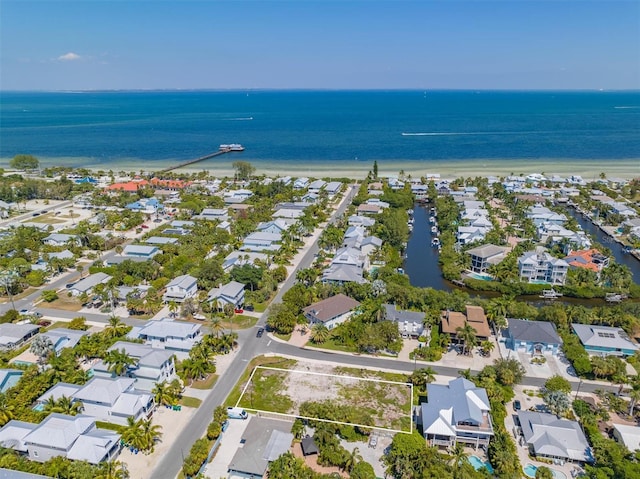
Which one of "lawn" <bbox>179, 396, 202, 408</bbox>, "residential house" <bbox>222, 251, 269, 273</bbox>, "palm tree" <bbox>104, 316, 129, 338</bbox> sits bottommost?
"lawn" <bbox>179, 396, 202, 408</bbox>

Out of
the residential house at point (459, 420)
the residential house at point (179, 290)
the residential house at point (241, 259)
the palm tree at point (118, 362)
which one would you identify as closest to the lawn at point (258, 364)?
the palm tree at point (118, 362)

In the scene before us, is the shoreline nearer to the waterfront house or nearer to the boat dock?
the boat dock

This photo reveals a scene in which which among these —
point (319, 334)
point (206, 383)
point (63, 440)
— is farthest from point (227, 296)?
point (63, 440)

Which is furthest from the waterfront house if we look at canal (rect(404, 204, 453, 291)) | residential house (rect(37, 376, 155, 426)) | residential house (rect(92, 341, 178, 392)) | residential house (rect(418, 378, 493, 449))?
residential house (rect(418, 378, 493, 449))

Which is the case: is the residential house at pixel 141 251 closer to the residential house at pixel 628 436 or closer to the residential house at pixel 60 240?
the residential house at pixel 60 240

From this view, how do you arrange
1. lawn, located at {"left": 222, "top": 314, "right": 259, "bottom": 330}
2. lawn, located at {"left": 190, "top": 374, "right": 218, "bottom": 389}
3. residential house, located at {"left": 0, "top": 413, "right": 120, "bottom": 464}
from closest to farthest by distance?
residential house, located at {"left": 0, "top": 413, "right": 120, "bottom": 464} < lawn, located at {"left": 190, "top": 374, "right": 218, "bottom": 389} < lawn, located at {"left": 222, "top": 314, "right": 259, "bottom": 330}

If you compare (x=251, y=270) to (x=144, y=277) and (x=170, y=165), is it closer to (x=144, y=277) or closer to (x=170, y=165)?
(x=144, y=277)

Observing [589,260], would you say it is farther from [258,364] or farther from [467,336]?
[258,364]
